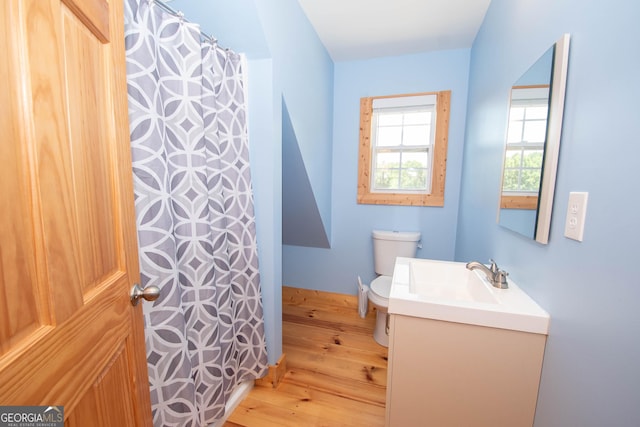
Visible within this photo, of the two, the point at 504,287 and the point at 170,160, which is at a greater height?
the point at 170,160

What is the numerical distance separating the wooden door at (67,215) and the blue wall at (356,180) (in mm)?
2004

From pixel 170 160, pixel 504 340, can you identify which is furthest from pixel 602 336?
pixel 170 160

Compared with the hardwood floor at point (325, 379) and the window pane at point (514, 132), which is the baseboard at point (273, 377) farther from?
the window pane at point (514, 132)

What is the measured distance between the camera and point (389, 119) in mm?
2406

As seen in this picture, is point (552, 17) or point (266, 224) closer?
point (552, 17)

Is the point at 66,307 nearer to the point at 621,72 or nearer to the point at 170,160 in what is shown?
the point at 170,160

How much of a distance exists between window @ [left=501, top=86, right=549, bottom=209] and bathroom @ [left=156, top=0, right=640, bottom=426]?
12 centimetres

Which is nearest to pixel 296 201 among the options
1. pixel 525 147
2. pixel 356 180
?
pixel 356 180

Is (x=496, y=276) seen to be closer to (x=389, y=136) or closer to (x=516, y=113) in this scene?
(x=516, y=113)

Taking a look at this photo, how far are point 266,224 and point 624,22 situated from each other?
144cm

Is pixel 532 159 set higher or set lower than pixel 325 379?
higher

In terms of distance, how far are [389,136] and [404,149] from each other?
→ 0.61 ft

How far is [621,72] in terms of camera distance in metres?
0.59

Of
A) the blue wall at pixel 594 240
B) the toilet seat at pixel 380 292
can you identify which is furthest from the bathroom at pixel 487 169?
the toilet seat at pixel 380 292
